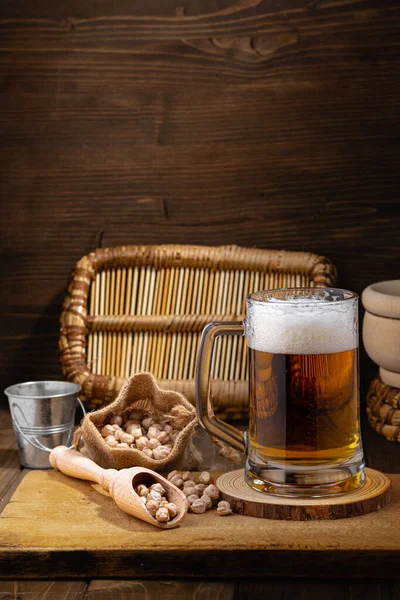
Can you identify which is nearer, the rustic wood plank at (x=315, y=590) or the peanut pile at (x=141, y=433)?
the rustic wood plank at (x=315, y=590)

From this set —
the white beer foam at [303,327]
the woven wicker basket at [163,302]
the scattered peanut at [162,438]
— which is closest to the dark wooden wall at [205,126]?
the woven wicker basket at [163,302]

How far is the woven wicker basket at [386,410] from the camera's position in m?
1.53

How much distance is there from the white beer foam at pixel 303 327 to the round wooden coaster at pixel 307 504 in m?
0.18

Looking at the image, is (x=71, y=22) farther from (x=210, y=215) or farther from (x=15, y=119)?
(x=210, y=215)

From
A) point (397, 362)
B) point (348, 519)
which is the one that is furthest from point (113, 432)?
point (397, 362)

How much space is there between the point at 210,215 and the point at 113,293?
26cm

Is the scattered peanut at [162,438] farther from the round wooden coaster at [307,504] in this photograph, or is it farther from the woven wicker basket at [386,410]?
the woven wicker basket at [386,410]

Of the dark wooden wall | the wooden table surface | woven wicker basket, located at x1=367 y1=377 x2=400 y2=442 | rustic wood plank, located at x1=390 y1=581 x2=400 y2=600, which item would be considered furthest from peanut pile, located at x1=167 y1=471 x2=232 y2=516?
the dark wooden wall

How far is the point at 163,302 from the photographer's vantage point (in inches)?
70.3

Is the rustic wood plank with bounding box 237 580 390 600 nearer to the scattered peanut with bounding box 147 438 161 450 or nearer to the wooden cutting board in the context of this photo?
the wooden cutting board

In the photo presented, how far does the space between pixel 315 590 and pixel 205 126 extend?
3.57 ft

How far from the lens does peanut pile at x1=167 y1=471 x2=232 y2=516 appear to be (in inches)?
44.3

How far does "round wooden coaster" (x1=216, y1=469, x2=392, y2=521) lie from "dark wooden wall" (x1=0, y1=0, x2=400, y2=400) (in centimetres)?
74

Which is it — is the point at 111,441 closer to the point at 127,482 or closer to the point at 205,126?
the point at 127,482
